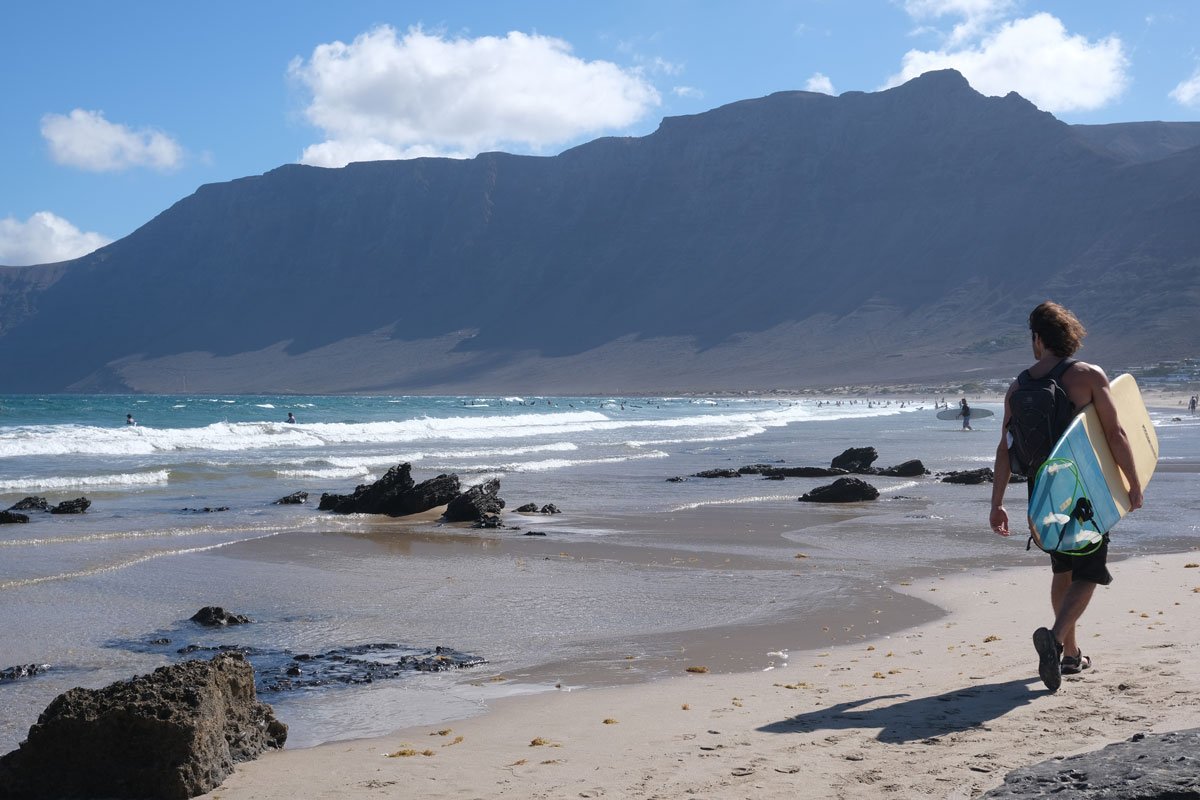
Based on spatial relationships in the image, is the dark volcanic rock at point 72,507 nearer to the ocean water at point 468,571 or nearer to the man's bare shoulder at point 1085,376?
the ocean water at point 468,571

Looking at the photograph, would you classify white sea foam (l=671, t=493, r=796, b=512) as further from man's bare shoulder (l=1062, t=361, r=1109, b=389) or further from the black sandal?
man's bare shoulder (l=1062, t=361, r=1109, b=389)

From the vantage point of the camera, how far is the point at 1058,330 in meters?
5.58

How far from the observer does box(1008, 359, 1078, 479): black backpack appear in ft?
17.9

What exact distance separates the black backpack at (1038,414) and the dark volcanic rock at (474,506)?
10571 millimetres

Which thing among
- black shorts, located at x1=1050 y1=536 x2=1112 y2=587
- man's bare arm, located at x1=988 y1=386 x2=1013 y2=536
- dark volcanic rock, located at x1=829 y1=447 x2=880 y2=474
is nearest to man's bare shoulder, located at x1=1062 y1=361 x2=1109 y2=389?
man's bare arm, located at x1=988 y1=386 x2=1013 y2=536

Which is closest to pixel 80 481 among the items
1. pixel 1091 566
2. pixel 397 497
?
pixel 397 497

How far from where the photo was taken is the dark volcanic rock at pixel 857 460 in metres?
24.5

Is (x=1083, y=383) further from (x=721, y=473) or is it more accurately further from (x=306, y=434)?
(x=306, y=434)

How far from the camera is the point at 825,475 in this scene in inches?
937

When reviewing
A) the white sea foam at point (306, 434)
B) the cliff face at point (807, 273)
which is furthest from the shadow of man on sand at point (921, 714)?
the cliff face at point (807, 273)

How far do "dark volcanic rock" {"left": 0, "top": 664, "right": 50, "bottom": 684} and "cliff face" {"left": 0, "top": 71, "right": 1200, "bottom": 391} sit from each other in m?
120

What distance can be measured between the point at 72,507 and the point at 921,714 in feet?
47.8

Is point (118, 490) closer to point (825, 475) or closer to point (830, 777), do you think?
point (825, 475)

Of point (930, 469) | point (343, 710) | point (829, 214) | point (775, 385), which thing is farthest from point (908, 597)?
point (829, 214)
